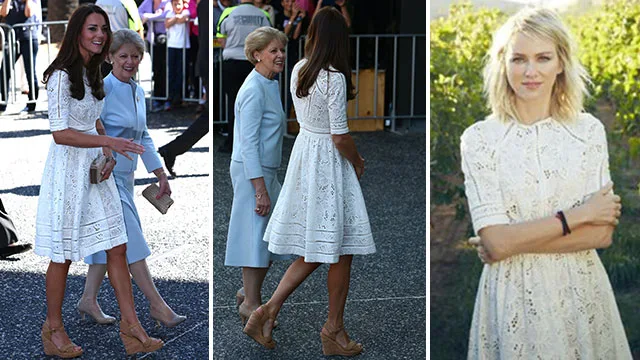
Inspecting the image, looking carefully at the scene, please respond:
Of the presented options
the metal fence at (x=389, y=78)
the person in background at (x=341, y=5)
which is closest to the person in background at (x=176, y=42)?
the metal fence at (x=389, y=78)

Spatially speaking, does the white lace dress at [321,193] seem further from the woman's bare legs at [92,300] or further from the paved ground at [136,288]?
the woman's bare legs at [92,300]

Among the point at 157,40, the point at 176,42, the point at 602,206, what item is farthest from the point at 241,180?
the point at 157,40

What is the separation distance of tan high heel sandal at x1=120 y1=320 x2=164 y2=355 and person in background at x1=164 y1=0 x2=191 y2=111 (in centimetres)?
886

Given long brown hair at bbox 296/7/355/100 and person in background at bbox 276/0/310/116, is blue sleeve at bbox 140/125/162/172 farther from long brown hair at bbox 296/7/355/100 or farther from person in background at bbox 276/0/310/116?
person in background at bbox 276/0/310/116

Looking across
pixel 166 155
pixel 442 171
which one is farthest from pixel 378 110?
pixel 442 171

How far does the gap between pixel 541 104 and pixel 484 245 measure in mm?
523

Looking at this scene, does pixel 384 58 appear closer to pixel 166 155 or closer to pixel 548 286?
pixel 166 155

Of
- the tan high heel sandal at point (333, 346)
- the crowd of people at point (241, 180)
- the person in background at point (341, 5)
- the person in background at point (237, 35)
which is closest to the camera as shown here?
the crowd of people at point (241, 180)

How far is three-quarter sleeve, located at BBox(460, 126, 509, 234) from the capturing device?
4.08m

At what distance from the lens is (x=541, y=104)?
409cm

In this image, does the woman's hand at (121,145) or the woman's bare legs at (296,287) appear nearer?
the woman's hand at (121,145)

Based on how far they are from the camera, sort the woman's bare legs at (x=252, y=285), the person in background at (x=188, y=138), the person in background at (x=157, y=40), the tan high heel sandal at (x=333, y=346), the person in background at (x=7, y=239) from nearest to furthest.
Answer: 1. the tan high heel sandal at (x=333, y=346)
2. the woman's bare legs at (x=252, y=285)
3. the person in background at (x=7, y=239)
4. the person in background at (x=188, y=138)
5. the person in background at (x=157, y=40)

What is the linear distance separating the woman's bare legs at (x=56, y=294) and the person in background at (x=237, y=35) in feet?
11.0

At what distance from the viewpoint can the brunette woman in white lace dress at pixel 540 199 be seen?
160 inches
